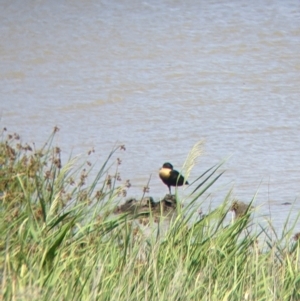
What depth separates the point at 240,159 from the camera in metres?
7.87

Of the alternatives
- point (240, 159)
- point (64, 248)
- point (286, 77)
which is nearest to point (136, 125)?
point (240, 159)

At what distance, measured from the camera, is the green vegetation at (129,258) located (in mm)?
3633

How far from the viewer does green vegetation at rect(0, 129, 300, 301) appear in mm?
3633

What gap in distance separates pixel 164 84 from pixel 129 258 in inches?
252

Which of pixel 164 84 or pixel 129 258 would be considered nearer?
pixel 129 258

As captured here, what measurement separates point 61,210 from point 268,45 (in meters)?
7.15

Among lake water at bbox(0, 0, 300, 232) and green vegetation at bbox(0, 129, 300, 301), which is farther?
lake water at bbox(0, 0, 300, 232)

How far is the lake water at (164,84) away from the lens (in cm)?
786

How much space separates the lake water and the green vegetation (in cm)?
202

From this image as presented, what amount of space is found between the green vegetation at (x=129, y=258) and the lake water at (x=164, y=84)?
2023mm

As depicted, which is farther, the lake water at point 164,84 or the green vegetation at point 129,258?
the lake water at point 164,84

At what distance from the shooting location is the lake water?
7863 millimetres

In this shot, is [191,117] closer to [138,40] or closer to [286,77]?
[286,77]

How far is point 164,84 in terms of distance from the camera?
404 inches
